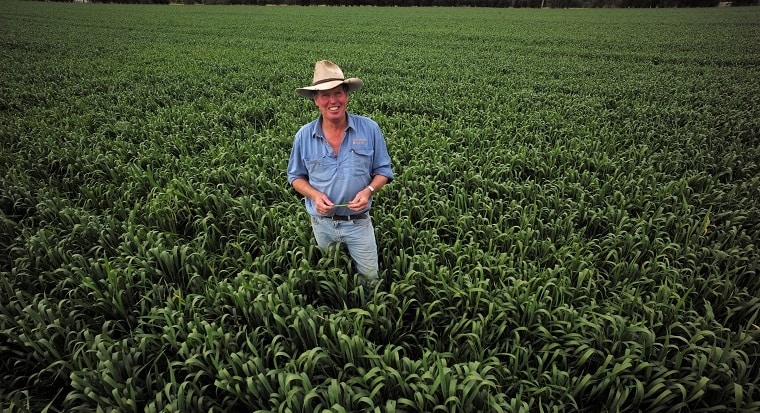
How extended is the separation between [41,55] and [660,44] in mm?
28720

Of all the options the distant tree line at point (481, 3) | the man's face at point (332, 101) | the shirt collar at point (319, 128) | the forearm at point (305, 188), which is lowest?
the forearm at point (305, 188)

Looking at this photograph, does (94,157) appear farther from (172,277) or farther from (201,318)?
(201,318)

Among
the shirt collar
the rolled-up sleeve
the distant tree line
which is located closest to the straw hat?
the shirt collar

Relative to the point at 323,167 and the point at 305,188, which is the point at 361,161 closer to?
the point at 323,167

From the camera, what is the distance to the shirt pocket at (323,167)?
3.05 metres

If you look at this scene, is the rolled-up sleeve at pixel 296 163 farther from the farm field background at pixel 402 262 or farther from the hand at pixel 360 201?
the farm field background at pixel 402 262

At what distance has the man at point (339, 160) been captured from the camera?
2873mm

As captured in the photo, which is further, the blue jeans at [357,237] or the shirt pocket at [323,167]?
the blue jeans at [357,237]

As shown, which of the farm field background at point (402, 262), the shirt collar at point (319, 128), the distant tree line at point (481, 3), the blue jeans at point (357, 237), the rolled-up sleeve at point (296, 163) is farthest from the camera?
the distant tree line at point (481, 3)

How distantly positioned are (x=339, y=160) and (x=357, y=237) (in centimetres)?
68

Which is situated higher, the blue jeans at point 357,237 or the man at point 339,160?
the man at point 339,160

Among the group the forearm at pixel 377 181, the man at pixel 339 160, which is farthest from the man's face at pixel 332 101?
the forearm at pixel 377 181

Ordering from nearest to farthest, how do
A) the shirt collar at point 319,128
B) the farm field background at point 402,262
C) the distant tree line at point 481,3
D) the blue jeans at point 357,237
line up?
the farm field background at point 402,262, the shirt collar at point 319,128, the blue jeans at point 357,237, the distant tree line at point 481,3

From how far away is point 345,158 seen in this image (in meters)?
3.02
